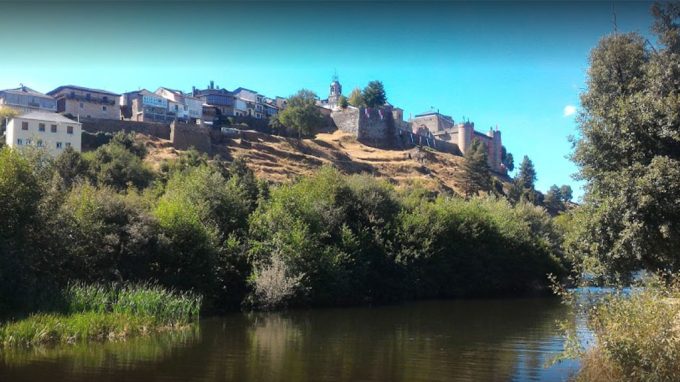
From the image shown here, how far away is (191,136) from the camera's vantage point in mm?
94625

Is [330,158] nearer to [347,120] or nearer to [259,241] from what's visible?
[347,120]

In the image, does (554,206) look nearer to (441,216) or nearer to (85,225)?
(441,216)

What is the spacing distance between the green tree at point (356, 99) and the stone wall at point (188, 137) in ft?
170

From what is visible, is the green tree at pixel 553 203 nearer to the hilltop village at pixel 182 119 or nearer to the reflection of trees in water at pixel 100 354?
Result: the hilltop village at pixel 182 119

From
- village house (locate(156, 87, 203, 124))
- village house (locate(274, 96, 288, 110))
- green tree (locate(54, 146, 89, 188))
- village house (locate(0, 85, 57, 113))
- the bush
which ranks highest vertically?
village house (locate(274, 96, 288, 110))

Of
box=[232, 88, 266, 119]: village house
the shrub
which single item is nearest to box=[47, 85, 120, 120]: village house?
box=[232, 88, 266, 119]: village house

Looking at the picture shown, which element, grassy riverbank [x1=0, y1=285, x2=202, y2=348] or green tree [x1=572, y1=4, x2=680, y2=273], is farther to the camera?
grassy riverbank [x1=0, y1=285, x2=202, y2=348]

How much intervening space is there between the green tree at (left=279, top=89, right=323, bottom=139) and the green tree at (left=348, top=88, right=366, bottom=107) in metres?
22.5

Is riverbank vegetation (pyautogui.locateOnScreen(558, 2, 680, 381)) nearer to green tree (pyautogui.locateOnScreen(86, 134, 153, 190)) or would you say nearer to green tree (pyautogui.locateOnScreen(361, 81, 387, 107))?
green tree (pyautogui.locateOnScreen(86, 134, 153, 190))

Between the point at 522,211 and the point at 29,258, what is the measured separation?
161 feet

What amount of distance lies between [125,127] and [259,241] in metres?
64.1

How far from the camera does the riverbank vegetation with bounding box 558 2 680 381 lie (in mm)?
16406

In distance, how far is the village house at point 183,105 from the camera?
114 meters

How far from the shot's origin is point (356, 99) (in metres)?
145
